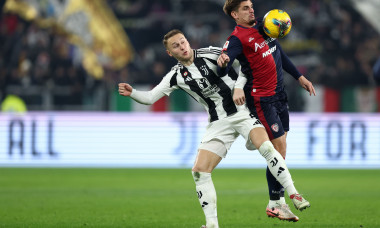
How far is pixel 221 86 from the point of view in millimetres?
6785

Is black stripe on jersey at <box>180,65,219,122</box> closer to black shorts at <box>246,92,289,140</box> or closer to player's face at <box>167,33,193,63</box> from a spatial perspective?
player's face at <box>167,33,193,63</box>

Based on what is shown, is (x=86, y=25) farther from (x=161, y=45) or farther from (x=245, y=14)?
(x=245, y=14)

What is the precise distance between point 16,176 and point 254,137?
7621 millimetres

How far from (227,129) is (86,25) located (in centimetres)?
1395

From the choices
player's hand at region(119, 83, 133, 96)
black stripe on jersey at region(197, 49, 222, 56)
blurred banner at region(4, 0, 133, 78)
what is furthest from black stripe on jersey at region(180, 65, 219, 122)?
blurred banner at region(4, 0, 133, 78)

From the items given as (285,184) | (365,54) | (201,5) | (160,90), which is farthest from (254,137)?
(201,5)

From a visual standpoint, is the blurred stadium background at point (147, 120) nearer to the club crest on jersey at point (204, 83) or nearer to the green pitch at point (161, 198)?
the green pitch at point (161, 198)

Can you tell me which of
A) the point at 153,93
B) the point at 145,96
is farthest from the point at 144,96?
the point at 153,93

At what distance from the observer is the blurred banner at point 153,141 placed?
14773 mm

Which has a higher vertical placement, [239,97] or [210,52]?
[210,52]

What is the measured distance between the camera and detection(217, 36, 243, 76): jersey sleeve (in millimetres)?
6595

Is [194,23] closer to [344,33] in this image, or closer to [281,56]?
[344,33]

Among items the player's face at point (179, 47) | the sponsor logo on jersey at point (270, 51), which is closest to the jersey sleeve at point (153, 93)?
the player's face at point (179, 47)

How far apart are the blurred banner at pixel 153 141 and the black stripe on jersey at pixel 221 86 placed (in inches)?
321
